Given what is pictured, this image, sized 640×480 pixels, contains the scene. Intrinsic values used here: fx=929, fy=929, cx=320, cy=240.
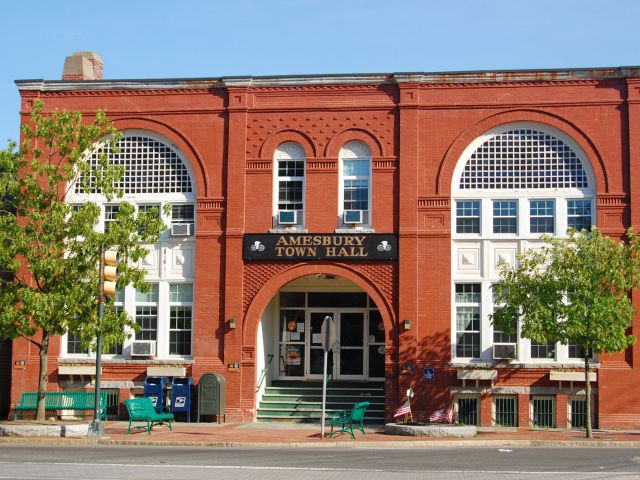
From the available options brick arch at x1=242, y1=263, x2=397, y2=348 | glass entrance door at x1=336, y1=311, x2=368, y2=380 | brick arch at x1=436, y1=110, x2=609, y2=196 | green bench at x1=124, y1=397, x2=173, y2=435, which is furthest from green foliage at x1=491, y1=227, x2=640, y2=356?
green bench at x1=124, y1=397, x2=173, y2=435

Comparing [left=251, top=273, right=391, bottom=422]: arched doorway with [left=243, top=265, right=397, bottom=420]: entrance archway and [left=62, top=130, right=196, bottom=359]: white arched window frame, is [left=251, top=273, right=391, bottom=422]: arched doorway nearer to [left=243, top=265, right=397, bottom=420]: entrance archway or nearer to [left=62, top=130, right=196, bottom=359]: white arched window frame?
[left=243, top=265, right=397, bottom=420]: entrance archway

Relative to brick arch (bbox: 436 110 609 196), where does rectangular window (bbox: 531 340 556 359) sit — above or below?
below

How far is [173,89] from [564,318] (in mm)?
13207

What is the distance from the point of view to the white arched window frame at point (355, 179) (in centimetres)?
2703

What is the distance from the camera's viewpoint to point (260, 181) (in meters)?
27.3

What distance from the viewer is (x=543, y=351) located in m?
26.1

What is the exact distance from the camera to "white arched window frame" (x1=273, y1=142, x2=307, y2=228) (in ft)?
89.6

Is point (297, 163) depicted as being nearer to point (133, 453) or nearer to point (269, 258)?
point (269, 258)

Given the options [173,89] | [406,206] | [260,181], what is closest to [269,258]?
[260,181]

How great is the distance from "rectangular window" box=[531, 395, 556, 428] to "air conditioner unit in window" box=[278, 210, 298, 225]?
8423 millimetres

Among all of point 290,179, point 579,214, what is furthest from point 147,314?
point 579,214

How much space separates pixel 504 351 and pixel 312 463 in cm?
1016

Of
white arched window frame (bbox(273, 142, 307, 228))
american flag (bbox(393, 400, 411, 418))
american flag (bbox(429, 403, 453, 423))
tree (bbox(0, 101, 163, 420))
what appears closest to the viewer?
tree (bbox(0, 101, 163, 420))

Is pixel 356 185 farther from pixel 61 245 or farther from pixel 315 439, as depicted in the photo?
pixel 61 245
